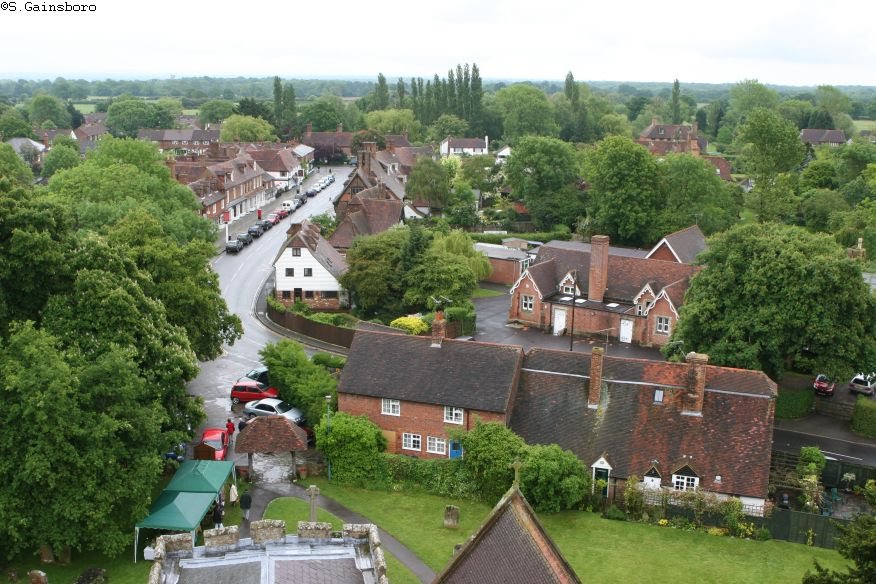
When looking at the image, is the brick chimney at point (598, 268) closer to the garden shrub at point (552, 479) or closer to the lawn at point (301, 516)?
the garden shrub at point (552, 479)

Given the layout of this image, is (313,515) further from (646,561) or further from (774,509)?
(774,509)

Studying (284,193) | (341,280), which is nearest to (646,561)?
(341,280)

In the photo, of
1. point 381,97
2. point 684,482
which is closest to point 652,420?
point 684,482

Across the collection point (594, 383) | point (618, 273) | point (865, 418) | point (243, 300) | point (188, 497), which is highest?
point (618, 273)

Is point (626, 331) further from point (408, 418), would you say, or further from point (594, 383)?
point (408, 418)

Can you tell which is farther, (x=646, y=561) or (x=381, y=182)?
(x=381, y=182)

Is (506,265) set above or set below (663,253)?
below

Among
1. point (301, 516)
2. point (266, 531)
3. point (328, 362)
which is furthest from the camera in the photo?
point (328, 362)
